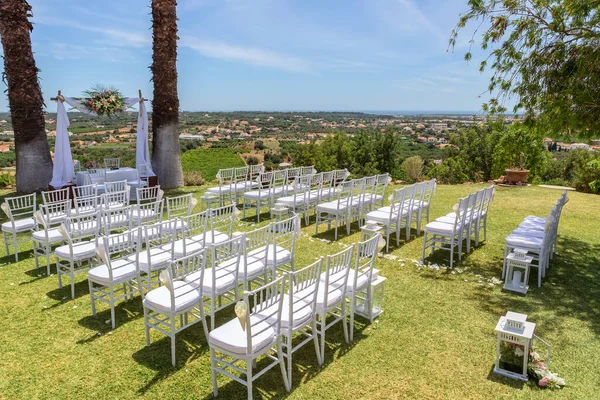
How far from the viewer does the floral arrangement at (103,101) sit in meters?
10.9

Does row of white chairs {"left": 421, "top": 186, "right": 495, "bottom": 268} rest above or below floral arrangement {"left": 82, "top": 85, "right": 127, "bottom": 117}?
below

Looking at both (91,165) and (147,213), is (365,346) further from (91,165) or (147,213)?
(91,165)

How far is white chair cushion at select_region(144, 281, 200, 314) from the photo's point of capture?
12.6ft

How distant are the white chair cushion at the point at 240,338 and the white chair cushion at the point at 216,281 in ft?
2.64

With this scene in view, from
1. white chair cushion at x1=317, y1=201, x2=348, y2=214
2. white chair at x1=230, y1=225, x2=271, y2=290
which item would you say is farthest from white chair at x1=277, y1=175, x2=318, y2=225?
white chair at x1=230, y1=225, x2=271, y2=290

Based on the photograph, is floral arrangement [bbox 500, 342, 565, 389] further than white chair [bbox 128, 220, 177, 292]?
No

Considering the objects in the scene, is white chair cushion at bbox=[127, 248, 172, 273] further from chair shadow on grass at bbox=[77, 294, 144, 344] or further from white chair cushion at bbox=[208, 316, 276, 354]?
white chair cushion at bbox=[208, 316, 276, 354]

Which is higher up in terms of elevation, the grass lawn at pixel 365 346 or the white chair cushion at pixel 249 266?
the white chair cushion at pixel 249 266

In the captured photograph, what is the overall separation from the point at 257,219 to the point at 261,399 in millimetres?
6308

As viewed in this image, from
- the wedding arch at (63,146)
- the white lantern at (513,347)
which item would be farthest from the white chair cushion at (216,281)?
the wedding arch at (63,146)

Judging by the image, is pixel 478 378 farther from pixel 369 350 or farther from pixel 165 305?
pixel 165 305

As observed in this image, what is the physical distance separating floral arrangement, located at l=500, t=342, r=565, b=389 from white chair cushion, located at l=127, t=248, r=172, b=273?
3.75 meters

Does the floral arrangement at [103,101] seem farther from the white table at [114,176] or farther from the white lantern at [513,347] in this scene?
the white lantern at [513,347]

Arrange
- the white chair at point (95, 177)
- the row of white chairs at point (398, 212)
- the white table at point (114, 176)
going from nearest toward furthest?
the row of white chairs at point (398, 212) → the white chair at point (95, 177) → the white table at point (114, 176)
